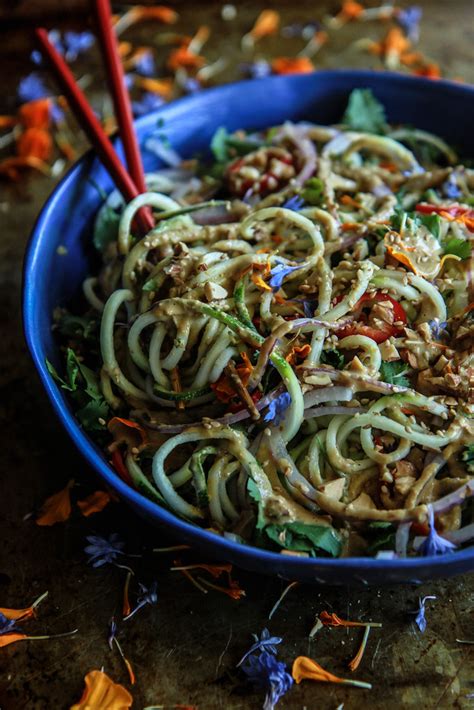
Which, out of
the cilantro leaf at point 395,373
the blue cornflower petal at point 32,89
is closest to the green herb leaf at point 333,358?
the cilantro leaf at point 395,373

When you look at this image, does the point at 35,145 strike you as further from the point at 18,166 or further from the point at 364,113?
the point at 364,113

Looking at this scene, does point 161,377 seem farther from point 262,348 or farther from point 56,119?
point 56,119

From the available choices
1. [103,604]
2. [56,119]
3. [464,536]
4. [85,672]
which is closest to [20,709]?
[85,672]

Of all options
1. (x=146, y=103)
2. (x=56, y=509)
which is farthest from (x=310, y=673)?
(x=146, y=103)

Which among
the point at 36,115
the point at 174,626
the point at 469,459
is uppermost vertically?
the point at 36,115

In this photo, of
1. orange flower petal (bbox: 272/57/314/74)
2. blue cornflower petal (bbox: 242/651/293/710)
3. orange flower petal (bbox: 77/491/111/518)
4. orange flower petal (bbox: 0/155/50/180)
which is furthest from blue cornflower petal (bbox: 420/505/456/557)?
orange flower petal (bbox: 272/57/314/74)

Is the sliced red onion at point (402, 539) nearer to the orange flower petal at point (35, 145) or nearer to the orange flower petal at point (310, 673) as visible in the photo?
the orange flower petal at point (310, 673)
